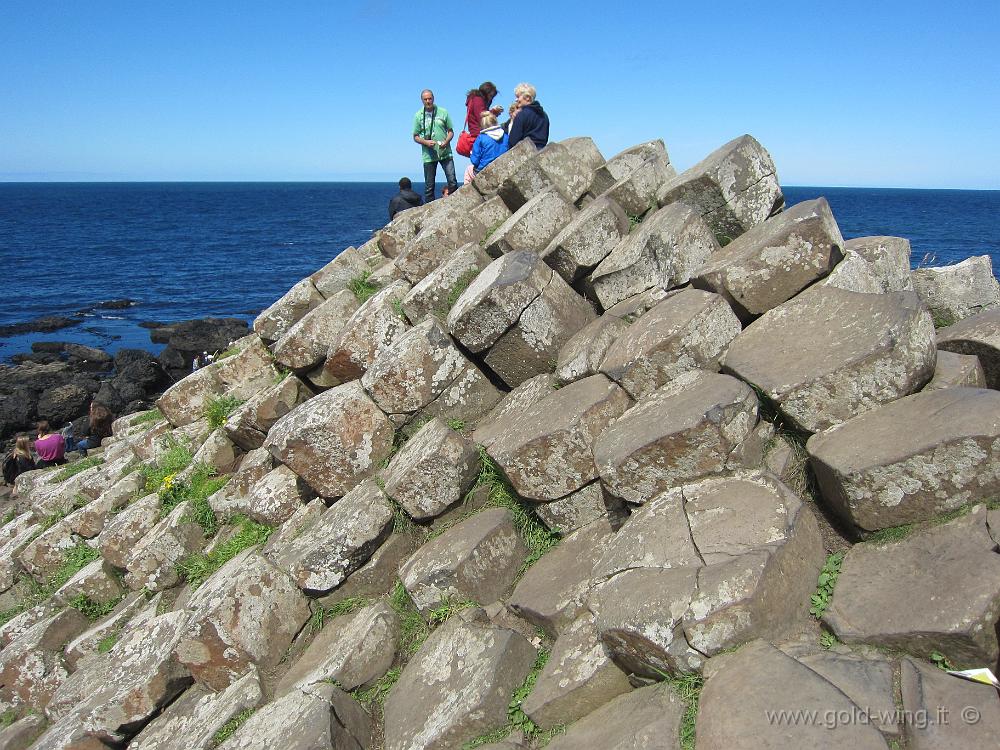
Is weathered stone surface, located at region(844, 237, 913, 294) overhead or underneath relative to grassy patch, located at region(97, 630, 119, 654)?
overhead

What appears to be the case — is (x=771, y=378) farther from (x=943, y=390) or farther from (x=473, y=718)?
(x=473, y=718)

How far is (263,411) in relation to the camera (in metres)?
8.86

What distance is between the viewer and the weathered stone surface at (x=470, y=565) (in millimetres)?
5633

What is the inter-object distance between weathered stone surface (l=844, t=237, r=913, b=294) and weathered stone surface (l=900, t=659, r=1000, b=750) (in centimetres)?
402

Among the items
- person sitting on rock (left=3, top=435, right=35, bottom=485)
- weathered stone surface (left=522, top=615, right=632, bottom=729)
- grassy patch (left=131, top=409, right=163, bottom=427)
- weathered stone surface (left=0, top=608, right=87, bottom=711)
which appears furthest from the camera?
person sitting on rock (left=3, top=435, right=35, bottom=485)

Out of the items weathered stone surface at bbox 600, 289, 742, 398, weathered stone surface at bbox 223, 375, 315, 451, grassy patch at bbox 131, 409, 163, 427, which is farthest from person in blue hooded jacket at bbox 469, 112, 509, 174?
grassy patch at bbox 131, 409, 163, 427

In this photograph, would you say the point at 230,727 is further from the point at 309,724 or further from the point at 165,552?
the point at 165,552

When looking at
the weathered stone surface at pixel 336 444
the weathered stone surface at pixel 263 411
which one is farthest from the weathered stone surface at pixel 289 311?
the weathered stone surface at pixel 336 444

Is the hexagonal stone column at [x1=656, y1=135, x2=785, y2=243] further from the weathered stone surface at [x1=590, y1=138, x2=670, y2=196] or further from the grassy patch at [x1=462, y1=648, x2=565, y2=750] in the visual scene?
the grassy patch at [x1=462, y1=648, x2=565, y2=750]

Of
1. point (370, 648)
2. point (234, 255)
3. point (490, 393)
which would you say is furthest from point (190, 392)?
point (234, 255)

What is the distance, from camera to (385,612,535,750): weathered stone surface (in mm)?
4656

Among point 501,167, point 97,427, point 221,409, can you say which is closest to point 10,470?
point 97,427

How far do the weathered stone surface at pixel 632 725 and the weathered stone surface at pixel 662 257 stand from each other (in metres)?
3.96

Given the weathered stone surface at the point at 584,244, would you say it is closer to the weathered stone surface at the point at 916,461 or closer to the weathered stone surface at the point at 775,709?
the weathered stone surface at the point at 916,461
